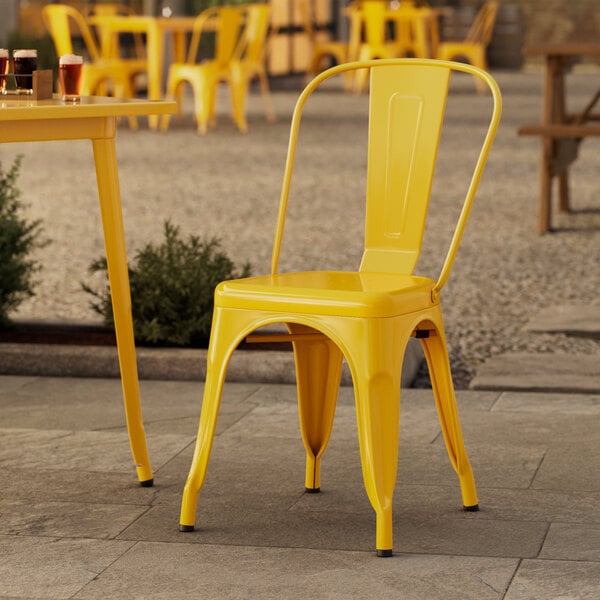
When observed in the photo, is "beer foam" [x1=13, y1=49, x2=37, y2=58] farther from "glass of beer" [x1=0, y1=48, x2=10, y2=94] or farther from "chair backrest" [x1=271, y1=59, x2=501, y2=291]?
"chair backrest" [x1=271, y1=59, x2=501, y2=291]

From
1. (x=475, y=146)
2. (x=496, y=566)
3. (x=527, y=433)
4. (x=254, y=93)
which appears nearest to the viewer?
(x=496, y=566)

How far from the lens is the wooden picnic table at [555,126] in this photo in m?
6.27

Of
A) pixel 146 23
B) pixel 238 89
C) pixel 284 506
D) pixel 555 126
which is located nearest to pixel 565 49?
pixel 555 126

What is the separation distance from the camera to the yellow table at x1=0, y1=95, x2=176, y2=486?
2.64 m

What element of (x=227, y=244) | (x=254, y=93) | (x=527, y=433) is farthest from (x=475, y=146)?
(x=527, y=433)

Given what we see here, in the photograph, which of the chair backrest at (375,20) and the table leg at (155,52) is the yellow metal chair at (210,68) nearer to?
the table leg at (155,52)

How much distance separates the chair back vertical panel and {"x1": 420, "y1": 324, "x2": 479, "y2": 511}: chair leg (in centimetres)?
18

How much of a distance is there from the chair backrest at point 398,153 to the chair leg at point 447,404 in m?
0.17

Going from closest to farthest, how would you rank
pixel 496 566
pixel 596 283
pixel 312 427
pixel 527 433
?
1. pixel 496 566
2. pixel 312 427
3. pixel 527 433
4. pixel 596 283

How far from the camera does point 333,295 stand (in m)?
2.49

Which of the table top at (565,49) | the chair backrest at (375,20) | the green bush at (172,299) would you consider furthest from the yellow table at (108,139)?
the chair backrest at (375,20)

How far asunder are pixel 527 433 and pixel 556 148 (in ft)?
11.5

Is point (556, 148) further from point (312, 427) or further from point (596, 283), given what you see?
point (312, 427)

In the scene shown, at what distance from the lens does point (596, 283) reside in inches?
209
